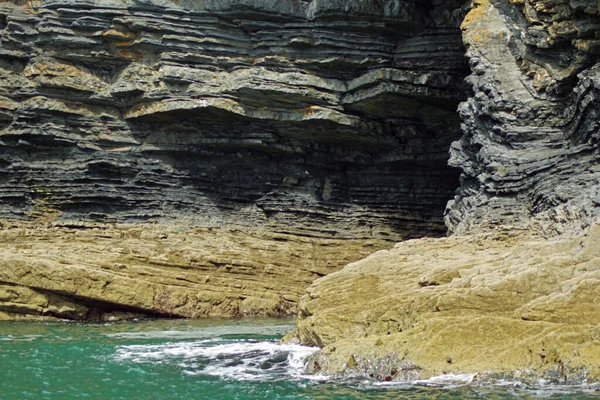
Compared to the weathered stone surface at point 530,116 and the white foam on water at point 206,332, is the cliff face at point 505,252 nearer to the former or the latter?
the weathered stone surface at point 530,116

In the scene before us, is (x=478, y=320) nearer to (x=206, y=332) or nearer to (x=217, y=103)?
(x=206, y=332)

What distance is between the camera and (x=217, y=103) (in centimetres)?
3397

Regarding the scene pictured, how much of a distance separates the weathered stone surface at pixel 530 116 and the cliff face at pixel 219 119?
6098 millimetres

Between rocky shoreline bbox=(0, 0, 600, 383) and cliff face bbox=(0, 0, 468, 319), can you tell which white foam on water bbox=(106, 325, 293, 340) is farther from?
cliff face bbox=(0, 0, 468, 319)

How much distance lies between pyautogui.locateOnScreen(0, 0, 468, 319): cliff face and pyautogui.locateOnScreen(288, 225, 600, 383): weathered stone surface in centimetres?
1367

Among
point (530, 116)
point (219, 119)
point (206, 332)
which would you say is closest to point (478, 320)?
point (206, 332)

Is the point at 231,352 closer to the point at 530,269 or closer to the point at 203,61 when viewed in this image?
the point at 530,269

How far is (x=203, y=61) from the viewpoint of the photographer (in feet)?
113

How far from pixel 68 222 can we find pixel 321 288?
17080mm

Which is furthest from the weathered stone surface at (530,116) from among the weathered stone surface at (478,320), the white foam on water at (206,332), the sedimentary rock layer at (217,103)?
the white foam on water at (206,332)

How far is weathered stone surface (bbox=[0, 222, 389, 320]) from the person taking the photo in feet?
94.2

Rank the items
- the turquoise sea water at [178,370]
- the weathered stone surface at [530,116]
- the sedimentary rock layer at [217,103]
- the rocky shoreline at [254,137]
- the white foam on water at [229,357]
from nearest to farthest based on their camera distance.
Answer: the turquoise sea water at [178,370]
the white foam on water at [229,357]
the weathered stone surface at [530,116]
the rocky shoreline at [254,137]
the sedimentary rock layer at [217,103]

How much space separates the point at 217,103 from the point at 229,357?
16.6 meters

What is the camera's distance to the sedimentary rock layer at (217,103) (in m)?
33.9
